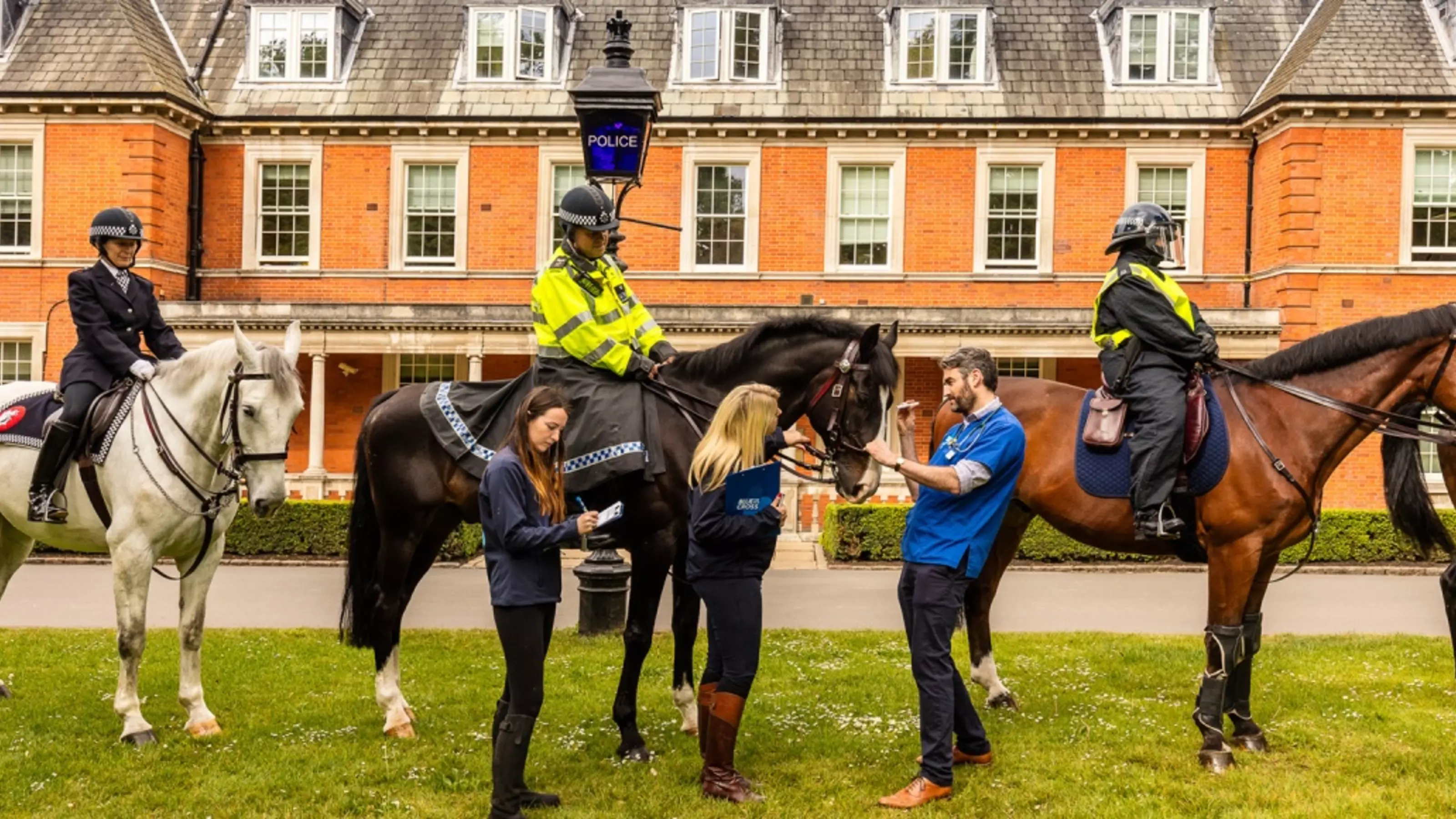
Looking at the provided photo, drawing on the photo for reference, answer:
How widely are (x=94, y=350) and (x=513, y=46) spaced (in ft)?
54.3

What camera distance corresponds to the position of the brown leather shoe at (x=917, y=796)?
A: 523 cm

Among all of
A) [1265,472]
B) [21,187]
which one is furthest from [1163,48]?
[21,187]

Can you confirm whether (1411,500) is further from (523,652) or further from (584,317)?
(523,652)

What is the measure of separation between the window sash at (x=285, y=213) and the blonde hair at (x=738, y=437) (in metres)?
18.7

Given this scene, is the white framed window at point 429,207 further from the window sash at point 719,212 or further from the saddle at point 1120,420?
the saddle at point 1120,420

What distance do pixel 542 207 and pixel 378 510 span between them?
610 inches

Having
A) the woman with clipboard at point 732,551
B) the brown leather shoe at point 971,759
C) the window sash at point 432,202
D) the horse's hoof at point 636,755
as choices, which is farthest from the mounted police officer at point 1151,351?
the window sash at point 432,202

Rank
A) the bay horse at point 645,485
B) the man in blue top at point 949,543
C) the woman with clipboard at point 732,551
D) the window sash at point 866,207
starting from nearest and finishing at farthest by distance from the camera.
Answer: the woman with clipboard at point 732,551 < the man in blue top at point 949,543 < the bay horse at point 645,485 < the window sash at point 866,207

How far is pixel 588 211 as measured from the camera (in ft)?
19.6

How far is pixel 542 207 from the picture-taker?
21.5 metres

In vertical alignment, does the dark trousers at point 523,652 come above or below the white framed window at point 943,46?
below

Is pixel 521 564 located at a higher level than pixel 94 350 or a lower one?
lower

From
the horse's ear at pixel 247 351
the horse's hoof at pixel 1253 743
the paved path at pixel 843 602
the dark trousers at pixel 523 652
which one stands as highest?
the horse's ear at pixel 247 351

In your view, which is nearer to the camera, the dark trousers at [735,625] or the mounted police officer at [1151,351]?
the dark trousers at [735,625]
